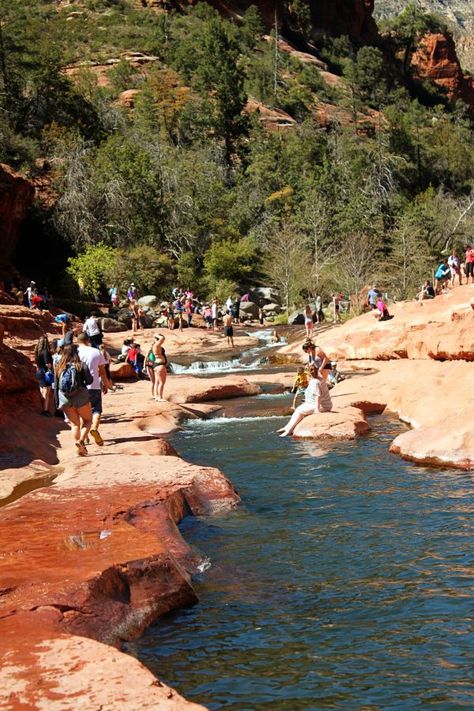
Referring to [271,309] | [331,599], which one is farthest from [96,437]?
[271,309]

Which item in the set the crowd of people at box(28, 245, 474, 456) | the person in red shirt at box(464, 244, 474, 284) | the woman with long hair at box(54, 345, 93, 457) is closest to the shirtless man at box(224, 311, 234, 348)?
the crowd of people at box(28, 245, 474, 456)

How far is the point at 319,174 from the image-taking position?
2379 inches

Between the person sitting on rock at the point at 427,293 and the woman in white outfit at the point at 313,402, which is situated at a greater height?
the person sitting on rock at the point at 427,293

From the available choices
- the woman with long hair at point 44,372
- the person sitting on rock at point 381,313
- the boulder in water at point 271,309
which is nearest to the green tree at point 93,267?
the boulder in water at point 271,309

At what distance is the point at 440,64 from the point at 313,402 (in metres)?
112

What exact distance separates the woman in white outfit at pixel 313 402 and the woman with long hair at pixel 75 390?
13.9 feet

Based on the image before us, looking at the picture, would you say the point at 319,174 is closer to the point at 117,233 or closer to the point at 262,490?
the point at 117,233

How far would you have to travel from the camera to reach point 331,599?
241 inches

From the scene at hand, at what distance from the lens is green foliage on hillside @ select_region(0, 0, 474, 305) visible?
147 feet

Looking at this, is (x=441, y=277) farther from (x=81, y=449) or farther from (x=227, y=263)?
(x=81, y=449)

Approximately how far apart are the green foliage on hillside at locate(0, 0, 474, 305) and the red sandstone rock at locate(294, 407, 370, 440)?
1130 inches

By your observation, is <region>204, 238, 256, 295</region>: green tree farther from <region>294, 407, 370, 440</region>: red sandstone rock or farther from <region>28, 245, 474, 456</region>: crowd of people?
<region>294, 407, 370, 440</region>: red sandstone rock

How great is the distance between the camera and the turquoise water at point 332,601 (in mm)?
4730

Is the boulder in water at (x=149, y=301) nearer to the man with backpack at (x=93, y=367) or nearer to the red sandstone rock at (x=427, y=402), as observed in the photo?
the red sandstone rock at (x=427, y=402)
